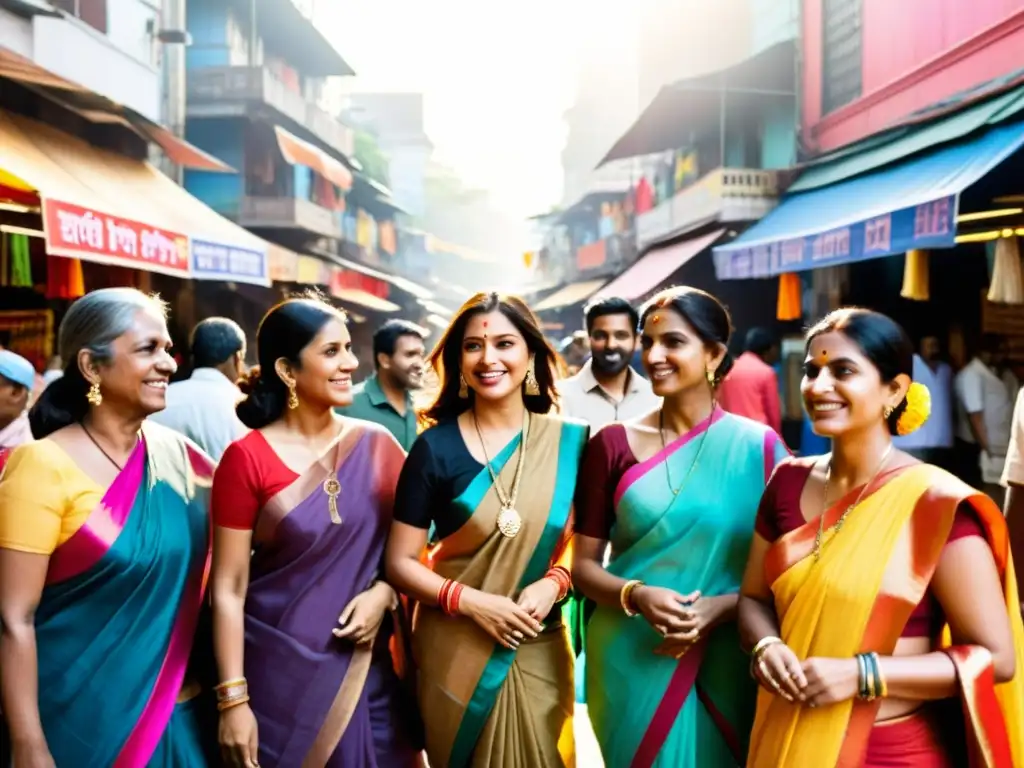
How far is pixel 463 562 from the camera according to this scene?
8.08 feet

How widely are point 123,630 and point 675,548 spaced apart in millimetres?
1397

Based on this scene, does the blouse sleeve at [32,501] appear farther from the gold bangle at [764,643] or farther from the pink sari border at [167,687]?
the gold bangle at [764,643]

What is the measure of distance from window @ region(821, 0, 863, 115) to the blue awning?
1.57 metres

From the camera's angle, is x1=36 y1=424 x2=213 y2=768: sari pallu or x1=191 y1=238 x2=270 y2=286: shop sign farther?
x1=191 y1=238 x2=270 y2=286: shop sign

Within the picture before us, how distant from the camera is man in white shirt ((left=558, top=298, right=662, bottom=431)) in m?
4.76

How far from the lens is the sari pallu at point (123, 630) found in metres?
2.18

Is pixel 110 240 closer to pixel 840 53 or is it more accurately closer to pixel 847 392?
pixel 847 392

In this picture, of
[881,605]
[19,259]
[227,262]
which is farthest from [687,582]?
[227,262]

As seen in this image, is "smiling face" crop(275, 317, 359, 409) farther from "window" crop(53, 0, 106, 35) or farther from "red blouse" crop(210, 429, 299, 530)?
"window" crop(53, 0, 106, 35)

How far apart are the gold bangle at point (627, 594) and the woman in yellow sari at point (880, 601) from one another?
35 cm

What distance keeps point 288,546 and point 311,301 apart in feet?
2.25

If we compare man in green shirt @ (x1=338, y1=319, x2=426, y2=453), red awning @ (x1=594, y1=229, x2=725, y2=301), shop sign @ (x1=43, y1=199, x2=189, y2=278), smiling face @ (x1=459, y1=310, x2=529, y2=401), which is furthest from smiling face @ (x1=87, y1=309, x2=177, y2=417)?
red awning @ (x1=594, y1=229, x2=725, y2=301)

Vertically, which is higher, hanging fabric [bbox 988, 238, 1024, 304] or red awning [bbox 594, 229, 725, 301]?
red awning [bbox 594, 229, 725, 301]

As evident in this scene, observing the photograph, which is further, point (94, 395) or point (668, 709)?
point (668, 709)
